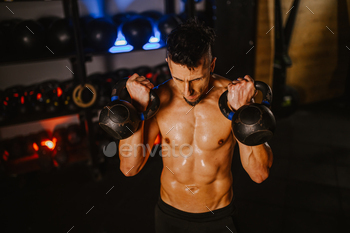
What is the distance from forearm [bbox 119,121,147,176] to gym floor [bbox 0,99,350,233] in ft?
3.86

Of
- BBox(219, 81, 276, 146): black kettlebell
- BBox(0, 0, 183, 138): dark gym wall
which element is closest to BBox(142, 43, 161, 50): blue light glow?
BBox(0, 0, 183, 138): dark gym wall

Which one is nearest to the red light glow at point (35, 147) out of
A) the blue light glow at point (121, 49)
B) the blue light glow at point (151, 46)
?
the blue light glow at point (121, 49)

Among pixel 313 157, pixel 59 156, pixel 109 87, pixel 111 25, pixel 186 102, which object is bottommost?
pixel 313 157

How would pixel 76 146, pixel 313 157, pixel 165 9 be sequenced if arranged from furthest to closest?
pixel 165 9 < pixel 313 157 < pixel 76 146

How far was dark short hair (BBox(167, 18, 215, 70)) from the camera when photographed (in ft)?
3.76

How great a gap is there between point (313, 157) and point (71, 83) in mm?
3148

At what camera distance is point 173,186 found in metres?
1.50

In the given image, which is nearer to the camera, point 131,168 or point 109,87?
point 131,168

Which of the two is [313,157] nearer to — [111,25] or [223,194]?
[223,194]

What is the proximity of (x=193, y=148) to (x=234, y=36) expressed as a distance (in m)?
2.73

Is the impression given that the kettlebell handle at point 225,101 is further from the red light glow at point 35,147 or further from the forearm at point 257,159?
the red light glow at point 35,147

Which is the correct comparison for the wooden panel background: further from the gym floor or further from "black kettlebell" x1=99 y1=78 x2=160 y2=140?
"black kettlebell" x1=99 y1=78 x2=160 y2=140

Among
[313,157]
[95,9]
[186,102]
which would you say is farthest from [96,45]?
[313,157]

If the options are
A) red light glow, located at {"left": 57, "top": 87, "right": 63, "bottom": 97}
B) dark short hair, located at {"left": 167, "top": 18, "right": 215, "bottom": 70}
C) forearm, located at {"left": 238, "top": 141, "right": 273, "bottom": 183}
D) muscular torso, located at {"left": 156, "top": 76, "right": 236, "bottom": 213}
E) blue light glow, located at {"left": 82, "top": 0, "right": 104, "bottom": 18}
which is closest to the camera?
dark short hair, located at {"left": 167, "top": 18, "right": 215, "bottom": 70}
